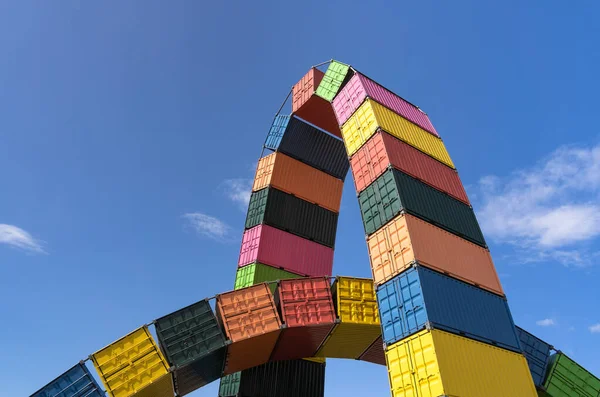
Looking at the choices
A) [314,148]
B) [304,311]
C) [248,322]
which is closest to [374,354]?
[304,311]

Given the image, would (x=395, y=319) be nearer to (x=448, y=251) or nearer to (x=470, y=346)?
(x=470, y=346)

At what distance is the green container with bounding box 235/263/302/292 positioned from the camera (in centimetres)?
3656

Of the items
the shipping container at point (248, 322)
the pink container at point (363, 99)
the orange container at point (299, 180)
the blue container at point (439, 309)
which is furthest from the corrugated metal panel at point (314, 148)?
the blue container at point (439, 309)

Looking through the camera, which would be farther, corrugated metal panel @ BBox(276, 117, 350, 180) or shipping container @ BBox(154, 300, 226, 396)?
corrugated metal panel @ BBox(276, 117, 350, 180)

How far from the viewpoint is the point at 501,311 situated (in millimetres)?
24953

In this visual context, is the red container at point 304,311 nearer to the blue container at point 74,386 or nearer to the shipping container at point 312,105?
the blue container at point 74,386

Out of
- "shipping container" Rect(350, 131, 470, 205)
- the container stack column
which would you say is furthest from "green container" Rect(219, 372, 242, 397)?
"shipping container" Rect(350, 131, 470, 205)

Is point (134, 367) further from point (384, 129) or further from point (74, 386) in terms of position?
point (384, 129)

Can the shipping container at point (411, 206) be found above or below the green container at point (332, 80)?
below

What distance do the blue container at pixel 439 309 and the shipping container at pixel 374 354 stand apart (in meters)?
6.99

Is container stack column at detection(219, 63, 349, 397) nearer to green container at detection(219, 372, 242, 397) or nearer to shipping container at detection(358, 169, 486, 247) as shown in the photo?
green container at detection(219, 372, 242, 397)

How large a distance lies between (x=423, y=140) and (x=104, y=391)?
27186 millimetres

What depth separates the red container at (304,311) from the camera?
89.6 feet

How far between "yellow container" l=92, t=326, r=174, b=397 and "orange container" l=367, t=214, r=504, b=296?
13711mm
